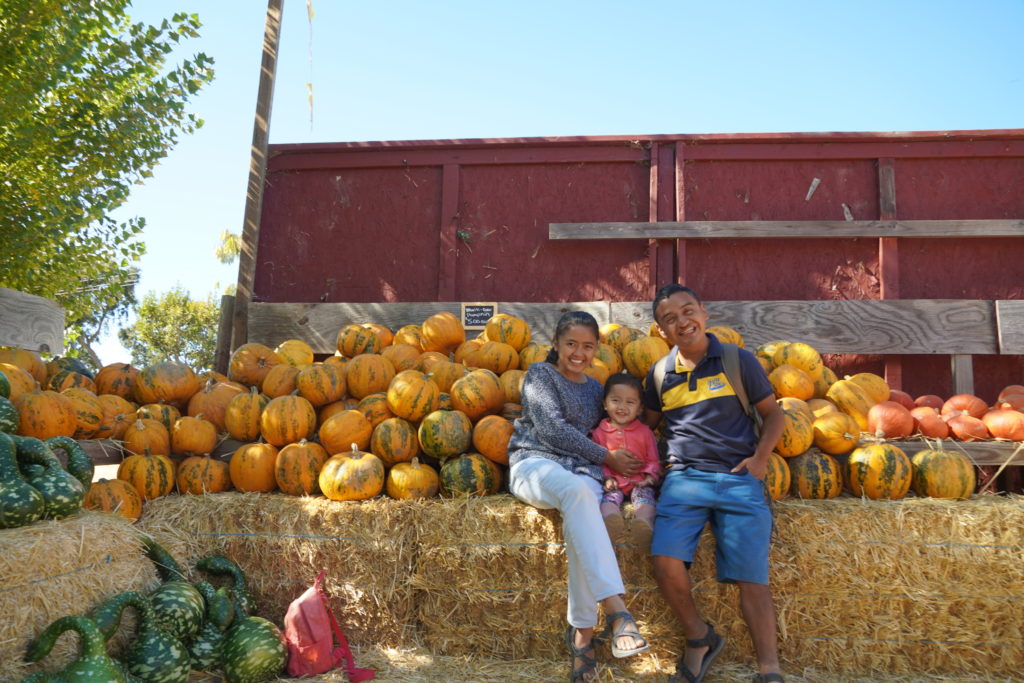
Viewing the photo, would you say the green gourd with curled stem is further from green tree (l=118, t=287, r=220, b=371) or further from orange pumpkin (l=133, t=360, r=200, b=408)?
green tree (l=118, t=287, r=220, b=371)

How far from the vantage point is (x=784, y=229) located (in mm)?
5586

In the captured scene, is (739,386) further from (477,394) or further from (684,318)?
(477,394)

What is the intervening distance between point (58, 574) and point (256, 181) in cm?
397

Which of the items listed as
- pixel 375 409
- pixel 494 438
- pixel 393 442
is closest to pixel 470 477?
pixel 494 438

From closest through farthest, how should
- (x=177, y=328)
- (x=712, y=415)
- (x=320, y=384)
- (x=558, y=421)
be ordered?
(x=712, y=415), (x=558, y=421), (x=320, y=384), (x=177, y=328)

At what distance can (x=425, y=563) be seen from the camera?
145 inches

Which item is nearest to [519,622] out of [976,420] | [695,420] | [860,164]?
[695,420]

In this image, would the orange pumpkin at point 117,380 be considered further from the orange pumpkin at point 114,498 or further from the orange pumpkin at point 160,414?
the orange pumpkin at point 114,498

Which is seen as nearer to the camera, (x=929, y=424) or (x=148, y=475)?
(x=148, y=475)

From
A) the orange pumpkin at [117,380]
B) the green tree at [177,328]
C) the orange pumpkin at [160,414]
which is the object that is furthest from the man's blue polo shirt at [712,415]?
the green tree at [177,328]

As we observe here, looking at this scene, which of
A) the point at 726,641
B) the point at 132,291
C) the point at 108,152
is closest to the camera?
the point at 726,641

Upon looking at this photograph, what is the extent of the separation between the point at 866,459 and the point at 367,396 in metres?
3.11

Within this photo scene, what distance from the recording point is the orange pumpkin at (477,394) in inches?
166

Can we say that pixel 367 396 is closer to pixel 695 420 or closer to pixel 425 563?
pixel 425 563
